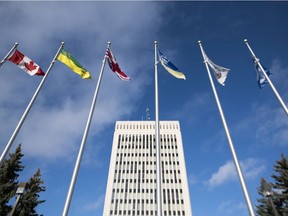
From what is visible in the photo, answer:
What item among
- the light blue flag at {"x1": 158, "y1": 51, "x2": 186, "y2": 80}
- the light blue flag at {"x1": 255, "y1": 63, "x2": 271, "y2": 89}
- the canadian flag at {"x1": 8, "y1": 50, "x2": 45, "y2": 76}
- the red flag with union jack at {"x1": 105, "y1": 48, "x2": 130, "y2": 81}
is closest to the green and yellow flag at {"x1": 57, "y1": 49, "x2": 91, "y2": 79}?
the canadian flag at {"x1": 8, "y1": 50, "x2": 45, "y2": 76}

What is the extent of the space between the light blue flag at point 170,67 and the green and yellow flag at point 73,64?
5845mm

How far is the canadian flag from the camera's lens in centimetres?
1591

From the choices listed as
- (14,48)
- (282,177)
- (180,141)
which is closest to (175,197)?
(180,141)

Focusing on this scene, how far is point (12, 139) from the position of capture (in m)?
12.4

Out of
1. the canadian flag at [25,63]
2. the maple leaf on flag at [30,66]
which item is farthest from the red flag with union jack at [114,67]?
the maple leaf on flag at [30,66]

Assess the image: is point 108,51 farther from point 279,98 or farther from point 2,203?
point 2,203

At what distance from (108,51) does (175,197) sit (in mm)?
55907

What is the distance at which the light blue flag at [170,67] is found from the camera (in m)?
16.3

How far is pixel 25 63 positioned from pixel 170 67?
1106cm

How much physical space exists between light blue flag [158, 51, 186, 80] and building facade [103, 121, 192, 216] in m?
44.6

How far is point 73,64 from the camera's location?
16.3m

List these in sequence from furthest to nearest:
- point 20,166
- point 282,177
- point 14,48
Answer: point 20,166, point 282,177, point 14,48

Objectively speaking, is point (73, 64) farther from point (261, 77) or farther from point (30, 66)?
point (261, 77)

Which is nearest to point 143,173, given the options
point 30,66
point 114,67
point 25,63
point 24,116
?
point 114,67
